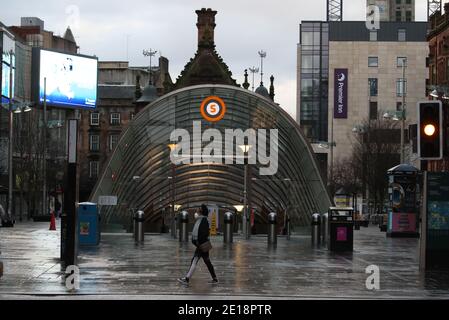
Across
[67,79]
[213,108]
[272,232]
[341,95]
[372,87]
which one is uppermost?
[372,87]

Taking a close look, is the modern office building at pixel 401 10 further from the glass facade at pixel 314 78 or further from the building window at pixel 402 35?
the building window at pixel 402 35

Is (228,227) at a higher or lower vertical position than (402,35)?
lower

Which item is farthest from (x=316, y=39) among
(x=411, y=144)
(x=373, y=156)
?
(x=373, y=156)

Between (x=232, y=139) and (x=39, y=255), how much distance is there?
118ft

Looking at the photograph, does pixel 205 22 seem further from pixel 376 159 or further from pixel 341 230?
pixel 341 230

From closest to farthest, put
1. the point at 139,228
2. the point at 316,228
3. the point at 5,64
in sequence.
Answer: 1. the point at 316,228
2. the point at 139,228
3. the point at 5,64

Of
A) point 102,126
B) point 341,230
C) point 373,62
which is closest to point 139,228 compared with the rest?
point 341,230

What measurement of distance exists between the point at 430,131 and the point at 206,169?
42532mm

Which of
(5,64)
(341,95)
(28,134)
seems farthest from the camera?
(341,95)

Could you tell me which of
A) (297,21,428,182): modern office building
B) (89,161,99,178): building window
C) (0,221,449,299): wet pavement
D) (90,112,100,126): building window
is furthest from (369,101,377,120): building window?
(0,221,449,299): wet pavement

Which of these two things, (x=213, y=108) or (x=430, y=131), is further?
(x=213, y=108)

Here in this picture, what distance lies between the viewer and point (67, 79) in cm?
5675

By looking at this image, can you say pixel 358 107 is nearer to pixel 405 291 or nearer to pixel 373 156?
pixel 373 156
